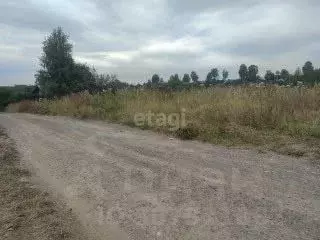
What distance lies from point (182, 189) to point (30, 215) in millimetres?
1766

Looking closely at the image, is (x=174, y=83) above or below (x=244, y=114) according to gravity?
above

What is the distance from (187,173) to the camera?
630 centimetres

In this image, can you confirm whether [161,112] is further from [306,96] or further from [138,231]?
[138,231]

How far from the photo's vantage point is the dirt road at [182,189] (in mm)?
4270

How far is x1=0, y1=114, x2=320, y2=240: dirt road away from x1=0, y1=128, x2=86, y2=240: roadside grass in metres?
0.20

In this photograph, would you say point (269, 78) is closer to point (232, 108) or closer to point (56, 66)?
point (232, 108)

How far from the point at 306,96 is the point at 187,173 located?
231 inches

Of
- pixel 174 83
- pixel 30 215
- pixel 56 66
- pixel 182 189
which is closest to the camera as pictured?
pixel 30 215

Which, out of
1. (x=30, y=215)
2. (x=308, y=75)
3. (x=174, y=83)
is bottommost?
(x=30, y=215)

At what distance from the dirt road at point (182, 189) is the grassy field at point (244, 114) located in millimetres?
682

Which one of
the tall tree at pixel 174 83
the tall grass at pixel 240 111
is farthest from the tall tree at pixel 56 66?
the tall grass at pixel 240 111

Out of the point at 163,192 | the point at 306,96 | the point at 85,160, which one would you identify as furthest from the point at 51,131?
the point at 163,192

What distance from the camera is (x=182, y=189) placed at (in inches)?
216

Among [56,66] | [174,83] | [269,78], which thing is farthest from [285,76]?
[56,66]
